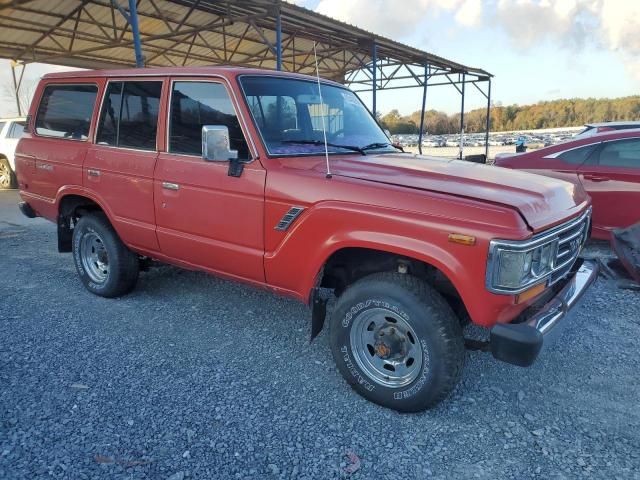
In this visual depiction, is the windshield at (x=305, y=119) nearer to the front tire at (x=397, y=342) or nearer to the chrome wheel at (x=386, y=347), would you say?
the front tire at (x=397, y=342)

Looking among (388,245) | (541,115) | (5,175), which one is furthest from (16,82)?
(541,115)

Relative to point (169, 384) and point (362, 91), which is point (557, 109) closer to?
point (362, 91)

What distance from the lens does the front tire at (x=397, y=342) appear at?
8.57ft

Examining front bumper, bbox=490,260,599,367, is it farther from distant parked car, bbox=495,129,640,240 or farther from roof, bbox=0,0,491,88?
roof, bbox=0,0,491,88

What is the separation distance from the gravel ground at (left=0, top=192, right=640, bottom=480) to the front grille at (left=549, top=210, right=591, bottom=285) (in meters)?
0.36

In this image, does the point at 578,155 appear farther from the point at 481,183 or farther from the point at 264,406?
the point at 264,406

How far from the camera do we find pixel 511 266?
7.75ft

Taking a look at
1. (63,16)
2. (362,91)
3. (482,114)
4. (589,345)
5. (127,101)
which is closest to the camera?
(589,345)

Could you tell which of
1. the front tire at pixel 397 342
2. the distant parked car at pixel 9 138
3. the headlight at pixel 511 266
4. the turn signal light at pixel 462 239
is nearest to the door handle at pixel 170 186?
the front tire at pixel 397 342

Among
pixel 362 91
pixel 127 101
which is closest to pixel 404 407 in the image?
pixel 127 101

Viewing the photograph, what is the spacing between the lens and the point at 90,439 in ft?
8.29

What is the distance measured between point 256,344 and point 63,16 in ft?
42.5

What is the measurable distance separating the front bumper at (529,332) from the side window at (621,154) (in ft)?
12.3

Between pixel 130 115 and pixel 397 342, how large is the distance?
293cm
